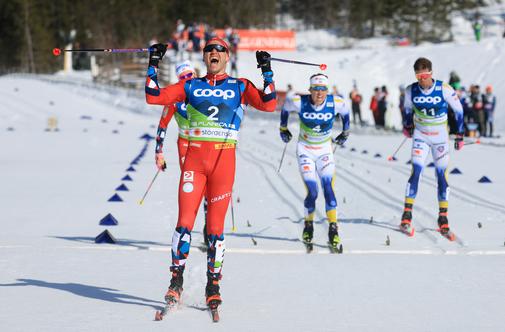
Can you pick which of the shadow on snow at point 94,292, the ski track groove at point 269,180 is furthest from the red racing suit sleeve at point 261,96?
the ski track groove at point 269,180

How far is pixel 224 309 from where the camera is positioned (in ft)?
23.8

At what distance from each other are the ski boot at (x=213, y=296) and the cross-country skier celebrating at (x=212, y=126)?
0.05 metres

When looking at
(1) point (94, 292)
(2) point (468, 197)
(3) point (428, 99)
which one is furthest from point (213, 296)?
(2) point (468, 197)

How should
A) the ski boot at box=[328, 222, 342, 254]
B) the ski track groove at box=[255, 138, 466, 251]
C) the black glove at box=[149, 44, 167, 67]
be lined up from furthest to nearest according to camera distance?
the ski track groove at box=[255, 138, 466, 251] → the ski boot at box=[328, 222, 342, 254] → the black glove at box=[149, 44, 167, 67]

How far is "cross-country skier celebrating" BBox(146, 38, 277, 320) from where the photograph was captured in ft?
24.1

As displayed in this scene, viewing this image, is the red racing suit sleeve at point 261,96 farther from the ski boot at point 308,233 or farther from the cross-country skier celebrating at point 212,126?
the ski boot at point 308,233

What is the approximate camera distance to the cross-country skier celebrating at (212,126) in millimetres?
7340

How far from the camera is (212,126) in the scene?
292 inches

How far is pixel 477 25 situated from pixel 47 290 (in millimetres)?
59632

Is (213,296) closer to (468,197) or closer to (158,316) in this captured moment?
(158,316)

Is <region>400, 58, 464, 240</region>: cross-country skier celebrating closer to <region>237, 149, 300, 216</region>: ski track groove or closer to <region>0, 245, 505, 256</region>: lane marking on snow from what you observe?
<region>0, 245, 505, 256</region>: lane marking on snow

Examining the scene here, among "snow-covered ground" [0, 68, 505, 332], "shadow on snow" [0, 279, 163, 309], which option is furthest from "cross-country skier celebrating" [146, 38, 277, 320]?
"snow-covered ground" [0, 68, 505, 332]

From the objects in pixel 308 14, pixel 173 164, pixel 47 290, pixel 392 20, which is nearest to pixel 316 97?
pixel 47 290

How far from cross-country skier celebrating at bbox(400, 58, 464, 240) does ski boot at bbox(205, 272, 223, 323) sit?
4.83 metres
